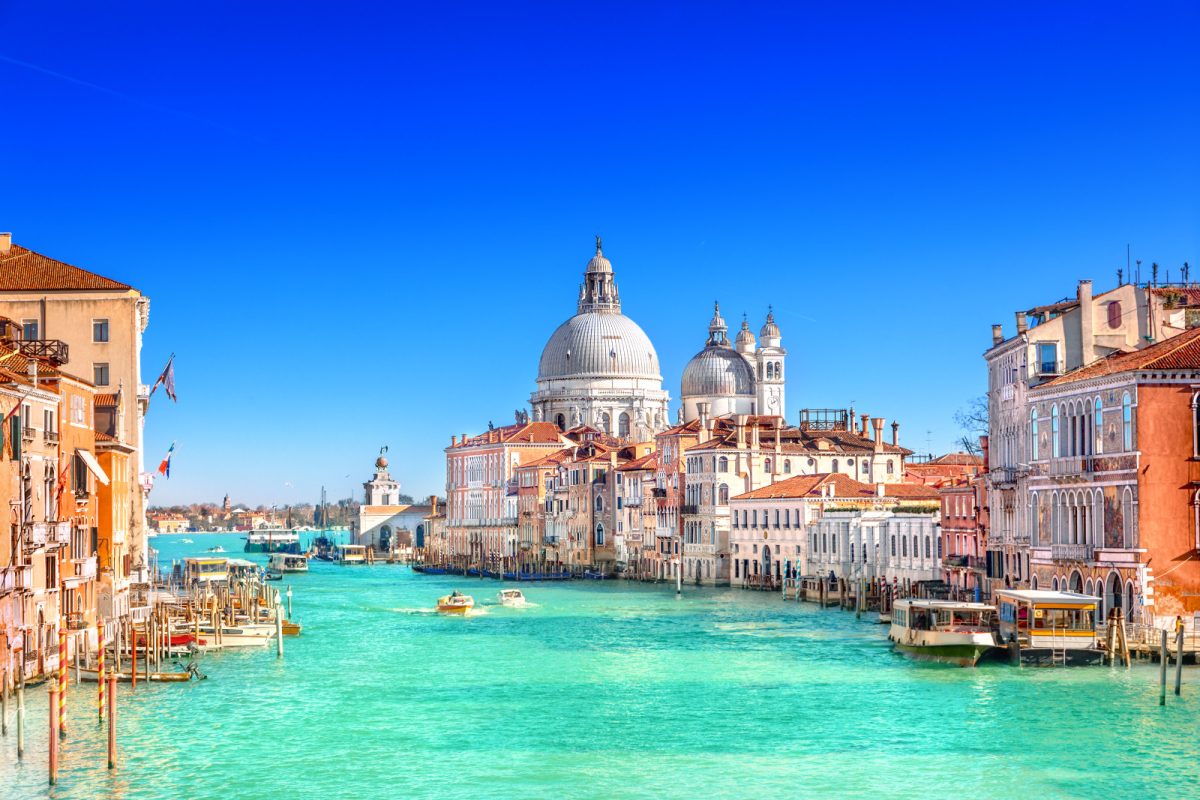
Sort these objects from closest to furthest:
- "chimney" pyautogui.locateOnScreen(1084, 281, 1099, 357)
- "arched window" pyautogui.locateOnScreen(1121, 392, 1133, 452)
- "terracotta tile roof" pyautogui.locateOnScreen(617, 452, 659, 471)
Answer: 1. "arched window" pyautogui.locateOnScreen(1121, 392, 1133, 452)
2. "chimney" pyautogui.locateOnScreen(1084, 281, 1099, 357)
3. "terracotta tile roof" pyautogui.locateOnScreen(617, 452, 659, 471)

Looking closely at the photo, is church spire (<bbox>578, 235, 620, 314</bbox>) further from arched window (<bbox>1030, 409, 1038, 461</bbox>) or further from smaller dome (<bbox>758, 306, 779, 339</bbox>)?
arched window (<bbox>1030, 409, 1038, 461</bbox>)

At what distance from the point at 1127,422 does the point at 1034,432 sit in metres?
5.13

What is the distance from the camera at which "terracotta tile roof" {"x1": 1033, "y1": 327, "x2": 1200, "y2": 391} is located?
3122 centimetres

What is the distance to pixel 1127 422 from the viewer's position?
104 feet

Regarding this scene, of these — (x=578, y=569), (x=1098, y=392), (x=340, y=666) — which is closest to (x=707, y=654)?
(x=340, y=666)

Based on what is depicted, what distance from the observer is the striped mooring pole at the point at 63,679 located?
2427 cm

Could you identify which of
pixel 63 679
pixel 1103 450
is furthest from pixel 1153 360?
pixel 63 679

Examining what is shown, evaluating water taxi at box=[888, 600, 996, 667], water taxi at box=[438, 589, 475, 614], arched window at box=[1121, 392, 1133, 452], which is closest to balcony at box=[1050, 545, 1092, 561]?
water taxi at box=[888, 600, 996, 667]

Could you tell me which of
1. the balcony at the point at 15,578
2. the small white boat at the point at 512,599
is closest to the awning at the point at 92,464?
the balcony at the point at 15,578

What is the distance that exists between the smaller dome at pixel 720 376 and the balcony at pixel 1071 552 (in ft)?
210

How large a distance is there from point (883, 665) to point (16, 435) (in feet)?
54.6

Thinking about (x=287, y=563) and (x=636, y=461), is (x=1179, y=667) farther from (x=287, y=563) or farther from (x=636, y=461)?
(x=287, y=563)

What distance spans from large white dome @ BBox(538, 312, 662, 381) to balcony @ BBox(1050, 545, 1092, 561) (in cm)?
7389

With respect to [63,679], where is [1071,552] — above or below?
above
